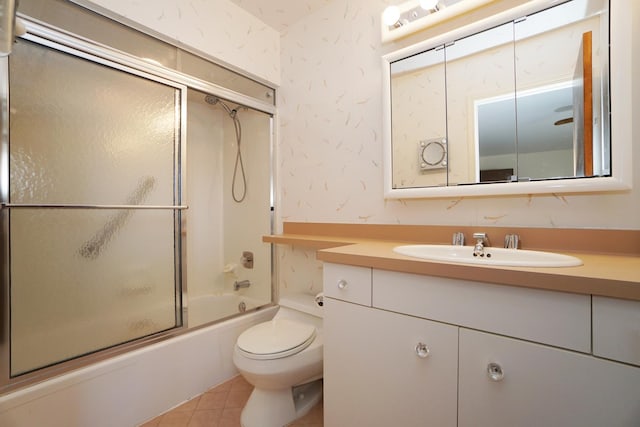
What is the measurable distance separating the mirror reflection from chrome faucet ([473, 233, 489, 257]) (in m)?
0.26

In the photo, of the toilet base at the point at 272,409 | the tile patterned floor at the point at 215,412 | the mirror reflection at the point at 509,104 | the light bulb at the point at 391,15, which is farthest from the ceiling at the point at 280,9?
the tile patterned floor at the point at 215,412

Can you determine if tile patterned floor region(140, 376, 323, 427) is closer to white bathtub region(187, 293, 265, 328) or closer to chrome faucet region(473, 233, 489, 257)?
white bathtub region(187, 293, 265, 328)

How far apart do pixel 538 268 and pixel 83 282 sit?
1.77 meters

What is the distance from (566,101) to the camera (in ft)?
3.59

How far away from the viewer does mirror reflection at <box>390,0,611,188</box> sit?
1060 mm

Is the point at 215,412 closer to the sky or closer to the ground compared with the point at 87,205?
closer to the ground

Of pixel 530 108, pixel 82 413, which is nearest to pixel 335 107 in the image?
pixel 530 108

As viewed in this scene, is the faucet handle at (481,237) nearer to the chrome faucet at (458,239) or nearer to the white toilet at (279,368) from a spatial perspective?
the chrome faucet at (458,239)

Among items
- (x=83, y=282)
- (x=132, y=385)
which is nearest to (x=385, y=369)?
(x=132, y=385)

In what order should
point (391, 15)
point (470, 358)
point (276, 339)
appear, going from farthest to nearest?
point (391, 15) → point (276, 339) → point (470, 358)

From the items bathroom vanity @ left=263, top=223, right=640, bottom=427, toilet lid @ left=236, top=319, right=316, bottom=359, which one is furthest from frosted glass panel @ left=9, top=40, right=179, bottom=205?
bathroom vanity @ left=263, top=223, right=640, bottom=427

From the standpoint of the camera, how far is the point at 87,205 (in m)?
1.30

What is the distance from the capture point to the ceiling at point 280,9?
179 cm

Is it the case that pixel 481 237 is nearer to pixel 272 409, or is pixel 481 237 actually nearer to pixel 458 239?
pixel 458 239
